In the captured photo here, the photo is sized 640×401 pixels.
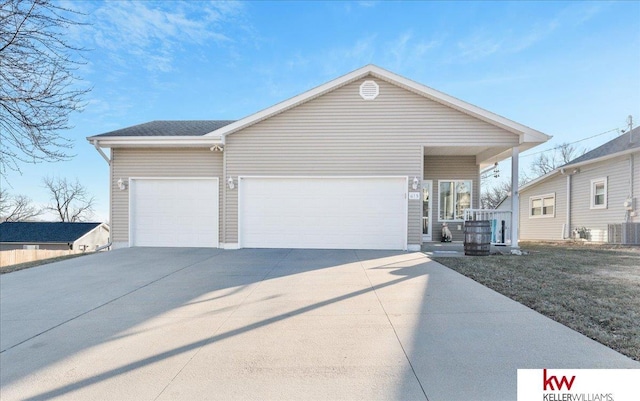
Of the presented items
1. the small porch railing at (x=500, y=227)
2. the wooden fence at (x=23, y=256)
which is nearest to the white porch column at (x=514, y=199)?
the small porch railing at (x=500, y=227)

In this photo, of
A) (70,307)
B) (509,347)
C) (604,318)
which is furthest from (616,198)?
(70,307)

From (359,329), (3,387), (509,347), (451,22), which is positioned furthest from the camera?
(451,22)

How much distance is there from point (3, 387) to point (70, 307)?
200 centimetres

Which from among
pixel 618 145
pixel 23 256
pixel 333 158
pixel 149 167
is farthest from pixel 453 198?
pixel 23 256

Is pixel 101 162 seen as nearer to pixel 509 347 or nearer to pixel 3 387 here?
pixel 3 387

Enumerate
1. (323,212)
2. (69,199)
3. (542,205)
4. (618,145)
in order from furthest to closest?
(69,199) → (542,205) → (618,145) → (323,212)

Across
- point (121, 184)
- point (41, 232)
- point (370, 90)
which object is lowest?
point (41, 232)

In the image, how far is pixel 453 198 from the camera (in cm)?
1080

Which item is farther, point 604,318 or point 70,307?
point 70,307

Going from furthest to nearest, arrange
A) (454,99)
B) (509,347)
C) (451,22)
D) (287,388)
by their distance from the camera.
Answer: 1. (451,22)
2. (454,99)
3. (509,347)
4. (287,388)

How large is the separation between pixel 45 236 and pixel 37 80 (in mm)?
29334

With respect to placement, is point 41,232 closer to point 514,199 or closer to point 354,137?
point 354,137

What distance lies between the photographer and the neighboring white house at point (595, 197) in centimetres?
1142

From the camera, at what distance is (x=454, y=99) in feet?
27.3
